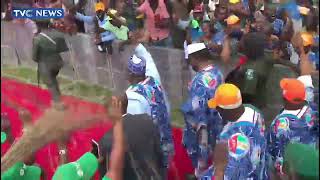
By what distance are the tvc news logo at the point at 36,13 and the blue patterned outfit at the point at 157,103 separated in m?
0.79

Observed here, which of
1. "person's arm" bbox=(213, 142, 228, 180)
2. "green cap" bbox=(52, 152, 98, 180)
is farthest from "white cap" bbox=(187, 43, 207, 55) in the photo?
"green cap" bbox=(52, 152, 98, 180)

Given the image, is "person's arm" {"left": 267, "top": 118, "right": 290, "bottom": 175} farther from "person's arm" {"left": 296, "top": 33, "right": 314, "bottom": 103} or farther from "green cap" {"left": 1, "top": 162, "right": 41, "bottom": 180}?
"green cap" {"left": 1, "top": 162, "right": 41, "bottom": 180}

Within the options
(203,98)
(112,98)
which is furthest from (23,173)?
(203,98)

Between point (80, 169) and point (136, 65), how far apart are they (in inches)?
41.0

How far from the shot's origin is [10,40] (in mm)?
3127

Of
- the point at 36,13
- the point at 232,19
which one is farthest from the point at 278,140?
the point at 36,13

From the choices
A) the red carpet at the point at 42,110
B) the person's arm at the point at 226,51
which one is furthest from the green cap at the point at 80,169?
the person's arm at the point at 226,51

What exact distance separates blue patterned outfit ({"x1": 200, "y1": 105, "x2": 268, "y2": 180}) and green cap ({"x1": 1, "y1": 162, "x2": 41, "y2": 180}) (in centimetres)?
89

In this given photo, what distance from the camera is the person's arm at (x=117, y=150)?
2.89 meters

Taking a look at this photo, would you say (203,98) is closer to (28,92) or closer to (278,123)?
(278,123)

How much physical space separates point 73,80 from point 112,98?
0.22 meters

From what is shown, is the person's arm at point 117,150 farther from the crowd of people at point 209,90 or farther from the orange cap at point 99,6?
the orange cap at point 99,6

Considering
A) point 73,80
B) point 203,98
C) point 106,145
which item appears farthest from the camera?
point 203,98

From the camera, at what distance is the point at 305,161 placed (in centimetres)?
243
